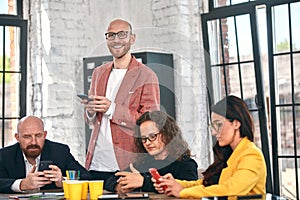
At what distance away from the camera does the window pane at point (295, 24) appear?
4.67 meters

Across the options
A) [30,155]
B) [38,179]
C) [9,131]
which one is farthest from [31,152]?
[9,131]

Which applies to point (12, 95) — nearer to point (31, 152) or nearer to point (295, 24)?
point (31, 152)

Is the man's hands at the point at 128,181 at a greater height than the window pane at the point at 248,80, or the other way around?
the window pane at the point at 248,80

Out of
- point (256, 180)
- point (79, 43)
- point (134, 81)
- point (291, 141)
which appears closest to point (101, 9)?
point (79, 43)

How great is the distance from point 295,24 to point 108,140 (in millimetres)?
2047

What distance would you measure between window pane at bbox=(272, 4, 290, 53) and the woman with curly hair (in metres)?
1.99

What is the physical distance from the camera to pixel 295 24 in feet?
15.4

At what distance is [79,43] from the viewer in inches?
217

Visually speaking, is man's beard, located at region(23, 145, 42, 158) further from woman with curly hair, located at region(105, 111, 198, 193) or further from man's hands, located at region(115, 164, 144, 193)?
man's hands, located at region(115, 164, 144, 193)

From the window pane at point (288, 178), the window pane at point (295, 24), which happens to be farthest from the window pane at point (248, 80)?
the window pane at point (288, 178)

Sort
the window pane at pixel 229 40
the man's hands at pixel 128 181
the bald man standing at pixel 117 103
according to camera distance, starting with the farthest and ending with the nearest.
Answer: the window pane at pixel 229 40
the bald man standing at pixel 117 103
the man's hands at pixel 128 181

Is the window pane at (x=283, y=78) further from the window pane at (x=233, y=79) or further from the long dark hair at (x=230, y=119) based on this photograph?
the long dark hair at (x=230, y=119)

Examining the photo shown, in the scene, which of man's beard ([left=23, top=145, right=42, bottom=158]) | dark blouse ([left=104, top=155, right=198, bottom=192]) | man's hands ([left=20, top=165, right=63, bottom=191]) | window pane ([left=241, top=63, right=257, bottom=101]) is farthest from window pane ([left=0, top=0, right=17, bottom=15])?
dark blouse ([left=104, top=155, right=198, bottom=192])

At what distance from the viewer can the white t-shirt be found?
11.0 ft
